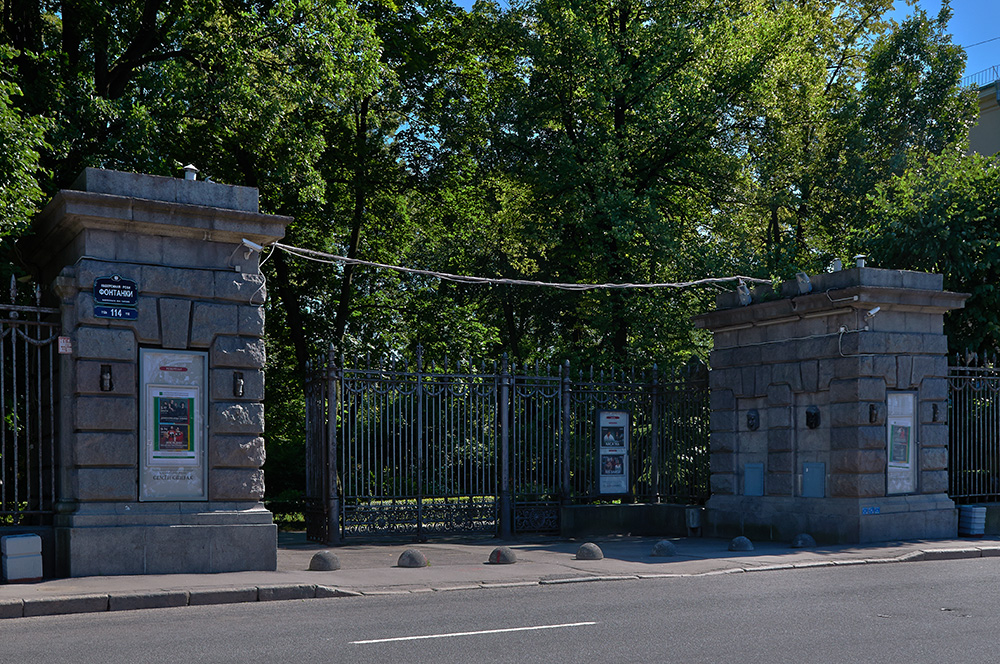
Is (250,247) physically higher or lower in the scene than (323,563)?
higher

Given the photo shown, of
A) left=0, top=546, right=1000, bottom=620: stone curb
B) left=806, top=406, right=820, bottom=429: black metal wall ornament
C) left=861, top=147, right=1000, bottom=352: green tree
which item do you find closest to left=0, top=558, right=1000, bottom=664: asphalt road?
left=0, top=546, right=1000, bottom=620: stone curb

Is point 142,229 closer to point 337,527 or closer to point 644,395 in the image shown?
point 337,527

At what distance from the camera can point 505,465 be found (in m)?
17.6

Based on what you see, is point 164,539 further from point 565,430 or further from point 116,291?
point 565,430

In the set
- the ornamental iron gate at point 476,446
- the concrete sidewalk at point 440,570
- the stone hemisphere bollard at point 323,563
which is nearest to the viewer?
the concrete sidewalk at point 440,570

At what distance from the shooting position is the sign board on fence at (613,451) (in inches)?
726

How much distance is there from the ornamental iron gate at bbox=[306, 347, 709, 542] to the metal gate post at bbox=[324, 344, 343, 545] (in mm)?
18

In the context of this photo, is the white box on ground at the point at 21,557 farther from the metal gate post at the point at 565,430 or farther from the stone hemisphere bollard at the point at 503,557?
the metal gate post at the point at 565,430

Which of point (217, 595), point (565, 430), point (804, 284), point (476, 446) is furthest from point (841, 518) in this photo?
point (217, 595)

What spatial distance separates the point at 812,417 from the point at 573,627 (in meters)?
8.95

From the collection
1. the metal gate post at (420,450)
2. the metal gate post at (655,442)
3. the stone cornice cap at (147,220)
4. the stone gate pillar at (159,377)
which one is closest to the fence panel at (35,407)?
the stone gate pillar at (159,377)

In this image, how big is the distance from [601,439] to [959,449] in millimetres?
6138

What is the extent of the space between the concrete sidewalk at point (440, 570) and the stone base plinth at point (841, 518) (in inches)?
13.4

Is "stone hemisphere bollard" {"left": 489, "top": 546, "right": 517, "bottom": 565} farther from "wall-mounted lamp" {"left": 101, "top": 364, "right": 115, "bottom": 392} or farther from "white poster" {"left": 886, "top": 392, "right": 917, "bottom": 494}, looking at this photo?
"white poster" {"left": 886, "top": 392, "right": 917, "bottom": 494}
